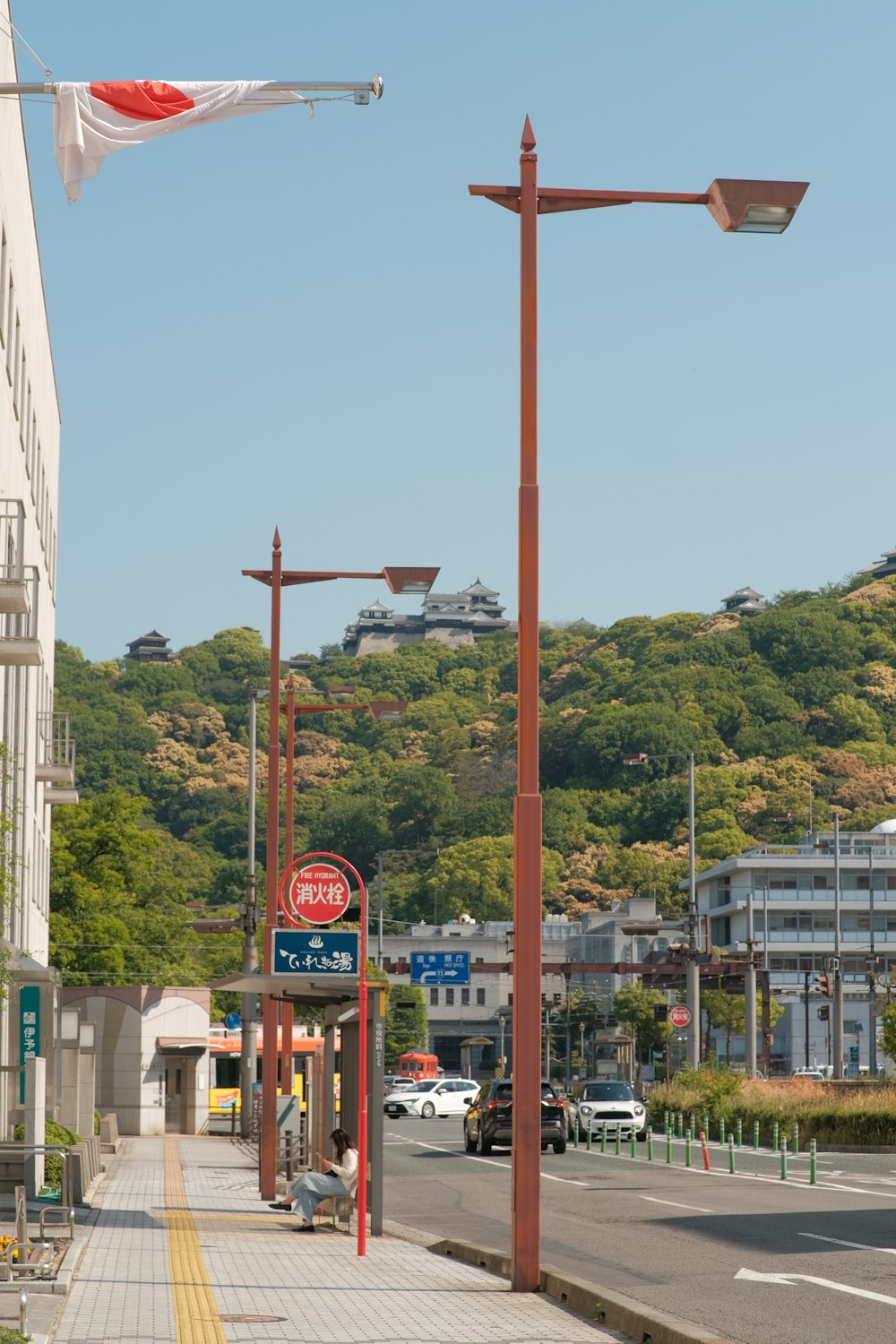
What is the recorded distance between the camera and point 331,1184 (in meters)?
20.7

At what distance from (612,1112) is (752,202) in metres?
31.6

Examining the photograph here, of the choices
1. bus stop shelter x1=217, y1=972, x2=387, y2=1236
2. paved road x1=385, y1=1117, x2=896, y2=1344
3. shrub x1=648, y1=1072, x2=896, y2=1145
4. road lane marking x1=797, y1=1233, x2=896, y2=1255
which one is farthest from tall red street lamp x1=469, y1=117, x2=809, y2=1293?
shrub x1=648, y1=1072, x2=896, y2=1145

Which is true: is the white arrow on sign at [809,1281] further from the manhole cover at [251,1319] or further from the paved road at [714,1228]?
A: the manhole cover at [251,1319]

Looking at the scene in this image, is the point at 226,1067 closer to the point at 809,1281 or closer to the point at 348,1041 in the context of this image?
the point at 348,1041

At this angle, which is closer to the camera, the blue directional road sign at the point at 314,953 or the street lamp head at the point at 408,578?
the blue directional road sign at the point at 314,953

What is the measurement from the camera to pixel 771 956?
117 metres

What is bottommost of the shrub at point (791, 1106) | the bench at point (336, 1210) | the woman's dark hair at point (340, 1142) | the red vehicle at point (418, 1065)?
the red vehicle at point (418, 1065)

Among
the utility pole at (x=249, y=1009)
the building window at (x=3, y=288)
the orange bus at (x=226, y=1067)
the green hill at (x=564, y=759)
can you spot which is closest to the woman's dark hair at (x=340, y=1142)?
the building window at (x=3, y=288)

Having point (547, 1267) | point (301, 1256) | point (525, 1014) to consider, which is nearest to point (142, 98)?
point (525, 1014)

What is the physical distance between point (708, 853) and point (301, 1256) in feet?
415

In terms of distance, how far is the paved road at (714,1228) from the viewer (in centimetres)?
1368

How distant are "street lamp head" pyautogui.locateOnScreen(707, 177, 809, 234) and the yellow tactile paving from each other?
30.6 ft

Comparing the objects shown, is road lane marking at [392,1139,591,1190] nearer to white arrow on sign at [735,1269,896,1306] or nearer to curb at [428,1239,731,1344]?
white arrow on sign at [735,1269,896,1306]

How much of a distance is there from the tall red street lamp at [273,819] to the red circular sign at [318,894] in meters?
0.60
